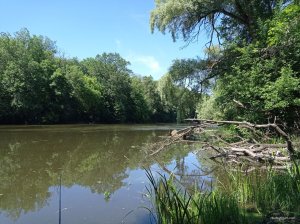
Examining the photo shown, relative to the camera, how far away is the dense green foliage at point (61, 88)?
47.8 meters

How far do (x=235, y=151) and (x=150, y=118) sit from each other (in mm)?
69720

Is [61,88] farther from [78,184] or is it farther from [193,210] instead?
[193,210]

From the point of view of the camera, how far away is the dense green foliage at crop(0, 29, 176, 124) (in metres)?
47.8

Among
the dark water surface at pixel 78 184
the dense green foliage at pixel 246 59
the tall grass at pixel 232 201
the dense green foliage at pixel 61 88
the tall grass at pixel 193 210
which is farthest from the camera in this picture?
the dense green foliage at pixel 61 88

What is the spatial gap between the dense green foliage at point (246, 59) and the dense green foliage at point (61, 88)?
14300 mm

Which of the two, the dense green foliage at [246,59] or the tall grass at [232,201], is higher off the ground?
the dense green foliage at [246,59]

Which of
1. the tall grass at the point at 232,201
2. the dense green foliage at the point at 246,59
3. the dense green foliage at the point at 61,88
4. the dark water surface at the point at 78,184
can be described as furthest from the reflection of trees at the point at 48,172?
the dense green foliage at the point at 61,88

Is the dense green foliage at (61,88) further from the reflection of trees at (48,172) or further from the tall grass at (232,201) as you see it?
the tall grass at (232,201)

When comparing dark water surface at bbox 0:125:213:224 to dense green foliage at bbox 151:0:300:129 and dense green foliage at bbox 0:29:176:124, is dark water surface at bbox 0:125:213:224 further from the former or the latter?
dense green foliage at bbox 0:29:176:124

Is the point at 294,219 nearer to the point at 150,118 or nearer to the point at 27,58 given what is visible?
the point at 27,58

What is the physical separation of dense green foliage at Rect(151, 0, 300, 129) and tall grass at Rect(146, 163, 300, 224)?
631cm

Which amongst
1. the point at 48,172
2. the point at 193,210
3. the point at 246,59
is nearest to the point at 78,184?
the point at 48,172

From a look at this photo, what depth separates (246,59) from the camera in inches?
596

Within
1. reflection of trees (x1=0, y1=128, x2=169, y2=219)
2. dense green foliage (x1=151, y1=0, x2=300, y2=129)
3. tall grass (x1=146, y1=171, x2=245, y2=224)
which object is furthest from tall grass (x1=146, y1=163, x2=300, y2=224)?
dense green foliage (x1=151, y1=0, x2=300, y2=129)
